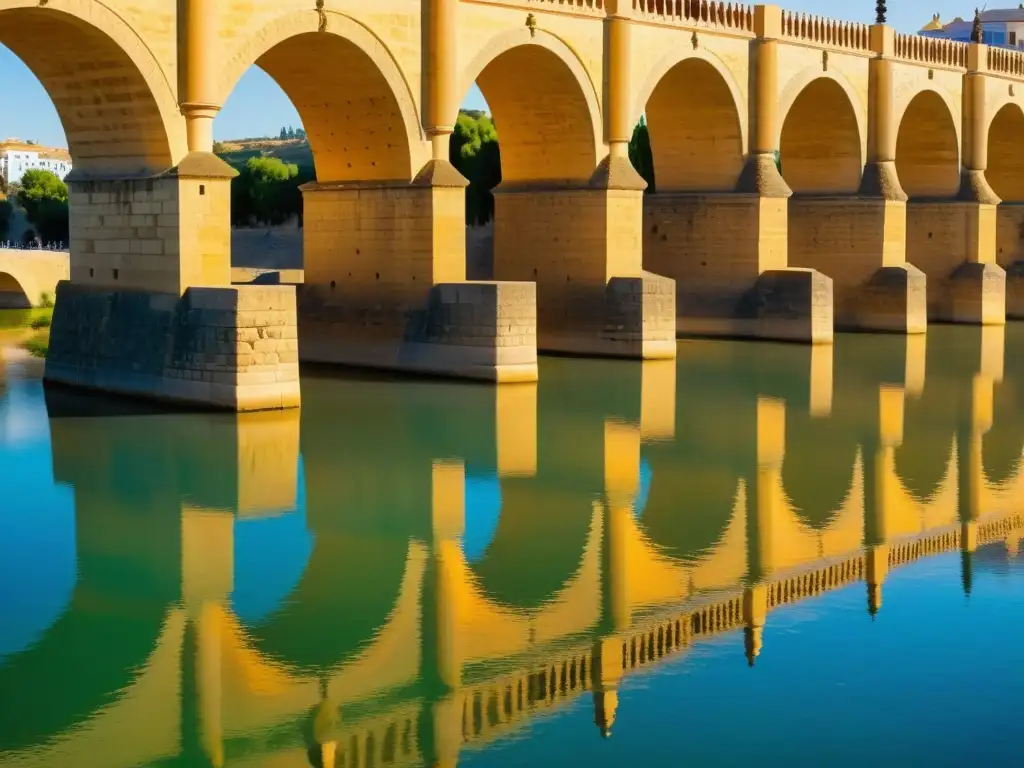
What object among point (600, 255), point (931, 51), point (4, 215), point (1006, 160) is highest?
point (931, 51)

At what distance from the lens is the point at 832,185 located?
95.7 ft

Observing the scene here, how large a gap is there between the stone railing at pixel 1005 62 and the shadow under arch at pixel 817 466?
1871 cm

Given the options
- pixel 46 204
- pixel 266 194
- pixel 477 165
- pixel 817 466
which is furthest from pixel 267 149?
pixel 817 466

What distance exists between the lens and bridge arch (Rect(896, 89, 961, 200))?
1241 inches

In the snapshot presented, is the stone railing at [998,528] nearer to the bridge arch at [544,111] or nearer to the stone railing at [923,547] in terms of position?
the stone railing at [923,547]

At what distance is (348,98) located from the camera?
19.9 meters

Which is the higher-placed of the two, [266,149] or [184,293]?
[266,149]

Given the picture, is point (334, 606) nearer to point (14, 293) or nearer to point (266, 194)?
point (14, 293)

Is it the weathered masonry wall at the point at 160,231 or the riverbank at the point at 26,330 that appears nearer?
the weathered masonry wall at the point at 160,231

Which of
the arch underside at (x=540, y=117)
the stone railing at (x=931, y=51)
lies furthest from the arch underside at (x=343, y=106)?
the stone railing at (x=931, y=51)

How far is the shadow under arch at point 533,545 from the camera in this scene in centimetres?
934

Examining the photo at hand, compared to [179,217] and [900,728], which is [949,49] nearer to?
[179,217]

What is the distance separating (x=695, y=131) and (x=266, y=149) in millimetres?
91435

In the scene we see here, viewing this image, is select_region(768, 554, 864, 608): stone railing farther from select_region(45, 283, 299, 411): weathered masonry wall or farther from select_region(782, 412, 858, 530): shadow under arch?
select_region(45, 283, 299, 411): weathered masonry wall
